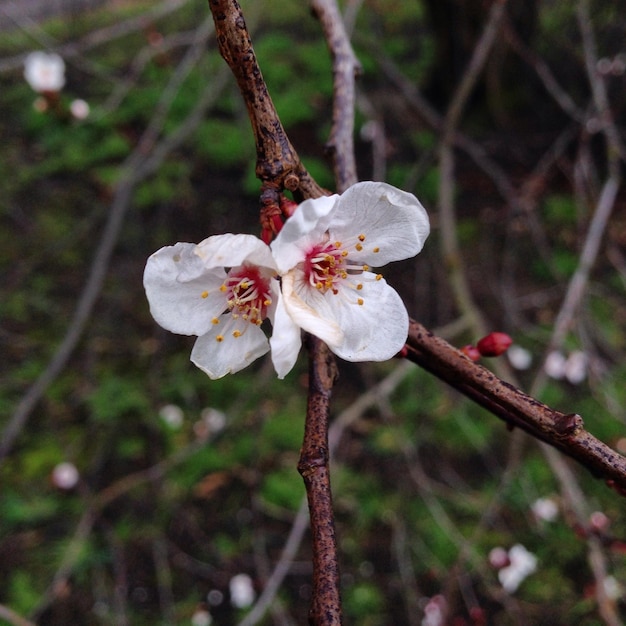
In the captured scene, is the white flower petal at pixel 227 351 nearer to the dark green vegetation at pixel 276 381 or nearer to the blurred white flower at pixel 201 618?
the dark green vegetation at pixel 276 381

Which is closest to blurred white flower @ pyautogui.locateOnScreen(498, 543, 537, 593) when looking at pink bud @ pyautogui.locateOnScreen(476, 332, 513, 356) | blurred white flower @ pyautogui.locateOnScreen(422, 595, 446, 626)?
blurred white flower @ pyautogui.locateOnScreen(422, 595, 446, 626)

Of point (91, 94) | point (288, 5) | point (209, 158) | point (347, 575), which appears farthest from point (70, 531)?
point (288, 5)

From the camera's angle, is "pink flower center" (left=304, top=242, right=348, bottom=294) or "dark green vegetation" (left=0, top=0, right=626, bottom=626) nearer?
"pink flower center" (left=304, top=242, right=348, bottom=294)

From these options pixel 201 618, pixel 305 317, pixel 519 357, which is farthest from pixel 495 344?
pixel 519 357

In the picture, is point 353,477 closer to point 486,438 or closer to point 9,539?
point 486,438

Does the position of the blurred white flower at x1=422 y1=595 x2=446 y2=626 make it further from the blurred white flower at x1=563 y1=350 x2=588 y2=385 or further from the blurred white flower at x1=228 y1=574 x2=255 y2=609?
the blurred white flower at x1=563 y1=350 x2=588 y2=385

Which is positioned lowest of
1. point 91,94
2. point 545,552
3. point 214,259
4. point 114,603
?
point 545,552
